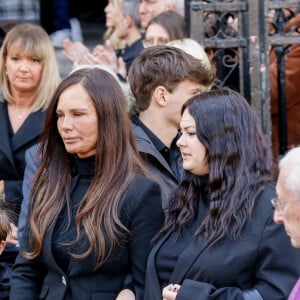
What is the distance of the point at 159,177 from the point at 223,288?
1085mm

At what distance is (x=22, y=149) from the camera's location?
679cm

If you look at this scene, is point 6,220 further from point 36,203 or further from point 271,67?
point 271,67

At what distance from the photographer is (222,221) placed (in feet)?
16.1

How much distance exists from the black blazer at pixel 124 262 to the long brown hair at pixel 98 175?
5 cm

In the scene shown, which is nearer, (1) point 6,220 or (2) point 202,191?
(2) point 202,191

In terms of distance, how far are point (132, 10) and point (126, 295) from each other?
157 inches

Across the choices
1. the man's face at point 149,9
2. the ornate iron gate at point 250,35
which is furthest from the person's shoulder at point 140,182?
the man's face at point 149,9

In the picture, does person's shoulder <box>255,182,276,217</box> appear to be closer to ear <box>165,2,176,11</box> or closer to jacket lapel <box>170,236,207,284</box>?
jacket lapel <box>170,236,207,284</box>

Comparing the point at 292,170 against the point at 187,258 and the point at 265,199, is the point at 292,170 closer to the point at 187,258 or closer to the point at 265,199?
the point at 265,199

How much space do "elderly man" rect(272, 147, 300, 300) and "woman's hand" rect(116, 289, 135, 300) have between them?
1.13 meters

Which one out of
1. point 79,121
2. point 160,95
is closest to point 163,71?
point 160,95

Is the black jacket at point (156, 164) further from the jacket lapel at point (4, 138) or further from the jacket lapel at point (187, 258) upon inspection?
the jacket lapel at point (4, 138)

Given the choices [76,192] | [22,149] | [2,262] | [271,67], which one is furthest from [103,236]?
[271,67]

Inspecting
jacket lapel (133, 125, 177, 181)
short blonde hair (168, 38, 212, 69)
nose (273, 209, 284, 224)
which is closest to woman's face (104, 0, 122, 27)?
short blonde hair (168, 38, 212, 69)
